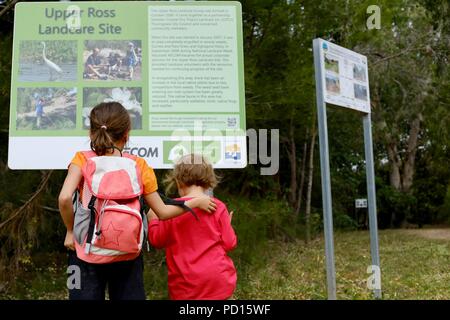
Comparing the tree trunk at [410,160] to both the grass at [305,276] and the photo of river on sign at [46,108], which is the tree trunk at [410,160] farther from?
the photo of river on sign at [46,108]

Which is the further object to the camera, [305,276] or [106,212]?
[305,276]

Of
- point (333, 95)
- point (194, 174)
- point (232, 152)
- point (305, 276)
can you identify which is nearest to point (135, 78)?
point (232, 152)

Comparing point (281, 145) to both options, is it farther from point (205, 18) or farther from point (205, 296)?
point (205, 296)

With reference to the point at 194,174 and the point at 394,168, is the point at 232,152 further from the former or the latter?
the point at 394,168

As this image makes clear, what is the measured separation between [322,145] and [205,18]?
1.28 meters

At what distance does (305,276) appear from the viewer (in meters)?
7.66

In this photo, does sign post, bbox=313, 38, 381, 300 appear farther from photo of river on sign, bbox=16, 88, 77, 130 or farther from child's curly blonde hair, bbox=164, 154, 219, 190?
photo of river on sign, bbox=16, 88, 77, 130

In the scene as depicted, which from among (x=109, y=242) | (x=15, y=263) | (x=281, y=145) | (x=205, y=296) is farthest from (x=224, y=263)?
(x=281, y=145)

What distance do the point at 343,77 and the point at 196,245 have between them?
7.84 ft

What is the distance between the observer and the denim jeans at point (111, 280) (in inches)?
98.8

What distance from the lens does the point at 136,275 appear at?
2.57m

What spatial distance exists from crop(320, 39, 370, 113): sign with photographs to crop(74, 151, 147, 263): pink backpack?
2.20m

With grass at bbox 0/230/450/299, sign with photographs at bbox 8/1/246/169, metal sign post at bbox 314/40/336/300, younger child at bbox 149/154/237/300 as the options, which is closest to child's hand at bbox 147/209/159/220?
younger child at bbox 149/154/237/300

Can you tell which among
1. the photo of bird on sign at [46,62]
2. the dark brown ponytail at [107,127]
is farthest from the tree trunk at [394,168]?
the dark brown ponytail at [107,127]
